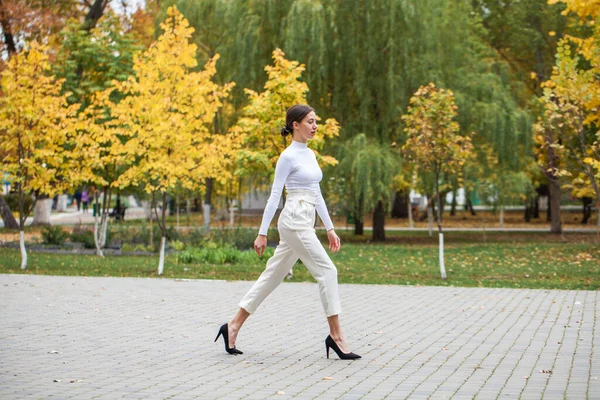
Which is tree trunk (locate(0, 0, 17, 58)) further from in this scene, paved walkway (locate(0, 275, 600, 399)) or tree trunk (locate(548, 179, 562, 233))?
paved walkway (locate(0, 275, 600, 399))

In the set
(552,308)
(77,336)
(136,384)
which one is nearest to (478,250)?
(552,308)

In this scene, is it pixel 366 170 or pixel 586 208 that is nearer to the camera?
pixel 366 170

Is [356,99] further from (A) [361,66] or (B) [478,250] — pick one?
(B) [478,250]

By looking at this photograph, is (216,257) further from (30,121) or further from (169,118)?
(30,121)

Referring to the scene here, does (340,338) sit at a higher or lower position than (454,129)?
lower

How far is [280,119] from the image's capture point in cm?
1766

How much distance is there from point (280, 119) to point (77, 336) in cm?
870

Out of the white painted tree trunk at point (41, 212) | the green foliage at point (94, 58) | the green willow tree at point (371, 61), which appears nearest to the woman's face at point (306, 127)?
the green foliage at point (94, 58)

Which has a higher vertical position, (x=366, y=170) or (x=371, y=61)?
(x=371, y=61)

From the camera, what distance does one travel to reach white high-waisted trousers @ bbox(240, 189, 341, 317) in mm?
8336

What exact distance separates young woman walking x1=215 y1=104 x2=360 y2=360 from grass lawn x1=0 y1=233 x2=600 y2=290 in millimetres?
8350

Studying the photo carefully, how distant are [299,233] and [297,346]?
4.54 ft

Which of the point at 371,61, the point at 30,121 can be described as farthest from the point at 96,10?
the point at 30,121

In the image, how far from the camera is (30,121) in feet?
61.9
